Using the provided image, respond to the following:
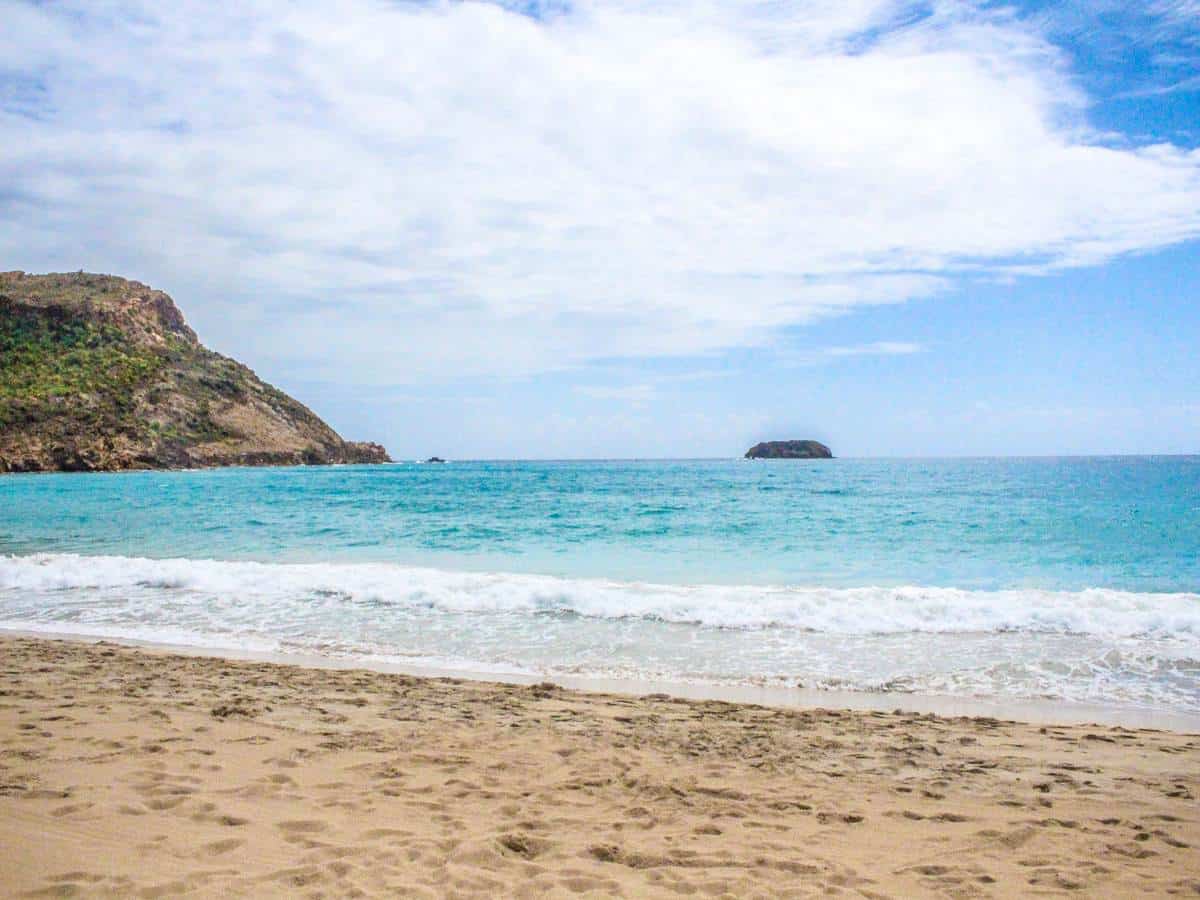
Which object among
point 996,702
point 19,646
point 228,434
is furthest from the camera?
point 228,434

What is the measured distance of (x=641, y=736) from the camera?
6.70 m

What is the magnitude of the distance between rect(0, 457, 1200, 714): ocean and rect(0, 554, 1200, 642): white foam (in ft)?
0.19

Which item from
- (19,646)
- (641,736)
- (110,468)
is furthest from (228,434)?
(641,736)

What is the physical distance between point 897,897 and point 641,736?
2.95 metres

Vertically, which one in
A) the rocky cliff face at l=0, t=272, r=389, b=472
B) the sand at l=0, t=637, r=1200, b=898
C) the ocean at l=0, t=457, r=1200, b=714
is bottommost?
the ocean at l=0, t=457, r=1200, b=714

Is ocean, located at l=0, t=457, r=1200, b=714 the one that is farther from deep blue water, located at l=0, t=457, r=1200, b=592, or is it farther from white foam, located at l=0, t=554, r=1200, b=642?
deep blue water, located at l=0, t=457, r=1200, b=592

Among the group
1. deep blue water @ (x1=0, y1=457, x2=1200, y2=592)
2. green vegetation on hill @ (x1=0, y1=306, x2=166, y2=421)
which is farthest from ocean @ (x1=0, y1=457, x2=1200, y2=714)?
green vegetation on hill @ (x1=0, y1=306, x2=166, y2=421)

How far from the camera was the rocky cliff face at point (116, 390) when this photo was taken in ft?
251

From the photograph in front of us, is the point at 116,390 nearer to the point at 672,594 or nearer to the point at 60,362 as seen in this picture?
the point at 60,362

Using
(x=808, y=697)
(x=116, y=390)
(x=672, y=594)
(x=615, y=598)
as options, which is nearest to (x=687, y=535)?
(x=672, y=594)

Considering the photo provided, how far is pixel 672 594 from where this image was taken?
14266mm

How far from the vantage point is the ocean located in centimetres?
989

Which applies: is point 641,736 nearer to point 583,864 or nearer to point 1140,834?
point 583,864

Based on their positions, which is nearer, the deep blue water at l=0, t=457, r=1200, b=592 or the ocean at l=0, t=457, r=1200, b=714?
the ocean at l=0, t=457, r=1200, b=714
